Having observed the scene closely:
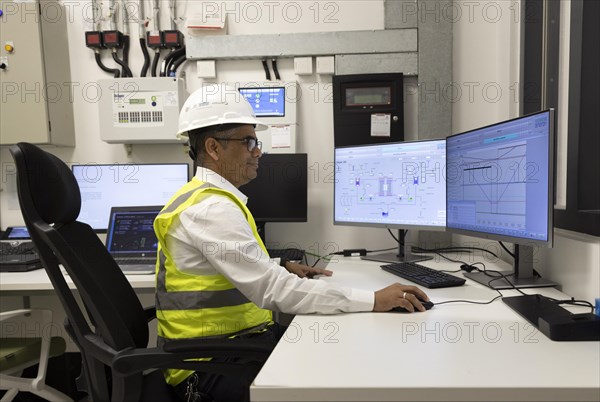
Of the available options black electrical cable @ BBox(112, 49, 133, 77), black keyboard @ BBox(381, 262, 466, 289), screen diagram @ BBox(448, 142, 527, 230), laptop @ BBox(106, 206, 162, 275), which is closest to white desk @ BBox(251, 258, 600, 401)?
black keyboard @ BBox(381, 262, 466, 289)

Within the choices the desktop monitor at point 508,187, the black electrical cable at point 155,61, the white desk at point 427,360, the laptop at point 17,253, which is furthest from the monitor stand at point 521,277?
the black electrical cable at point 155,61

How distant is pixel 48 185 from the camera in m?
1.01

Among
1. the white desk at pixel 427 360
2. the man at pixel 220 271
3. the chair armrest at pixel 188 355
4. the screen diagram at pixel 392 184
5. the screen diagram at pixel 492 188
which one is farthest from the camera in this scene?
the screen diagram at pixel 392 184

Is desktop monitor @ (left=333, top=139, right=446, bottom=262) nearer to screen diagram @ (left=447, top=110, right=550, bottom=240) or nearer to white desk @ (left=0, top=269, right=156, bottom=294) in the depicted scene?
screen diagram @ (left=447, top=110, right=550, bottom=240)

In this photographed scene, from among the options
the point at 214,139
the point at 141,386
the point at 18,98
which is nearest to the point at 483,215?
the point at 214,139

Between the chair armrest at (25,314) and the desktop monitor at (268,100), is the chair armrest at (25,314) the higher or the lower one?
the lower one

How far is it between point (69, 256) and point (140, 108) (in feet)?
4.75

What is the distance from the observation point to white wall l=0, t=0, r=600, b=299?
2.07 metres

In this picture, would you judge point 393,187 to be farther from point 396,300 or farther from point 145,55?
point 145,55

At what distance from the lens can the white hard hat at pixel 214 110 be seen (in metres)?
1.29

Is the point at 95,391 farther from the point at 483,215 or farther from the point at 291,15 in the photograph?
the point at 291,15

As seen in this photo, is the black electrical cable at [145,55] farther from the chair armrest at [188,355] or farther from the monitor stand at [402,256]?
the chair armrest at [188,355]

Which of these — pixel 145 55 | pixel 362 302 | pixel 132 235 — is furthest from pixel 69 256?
pixel 145 55

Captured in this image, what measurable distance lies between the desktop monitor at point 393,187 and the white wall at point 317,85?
0.32m
